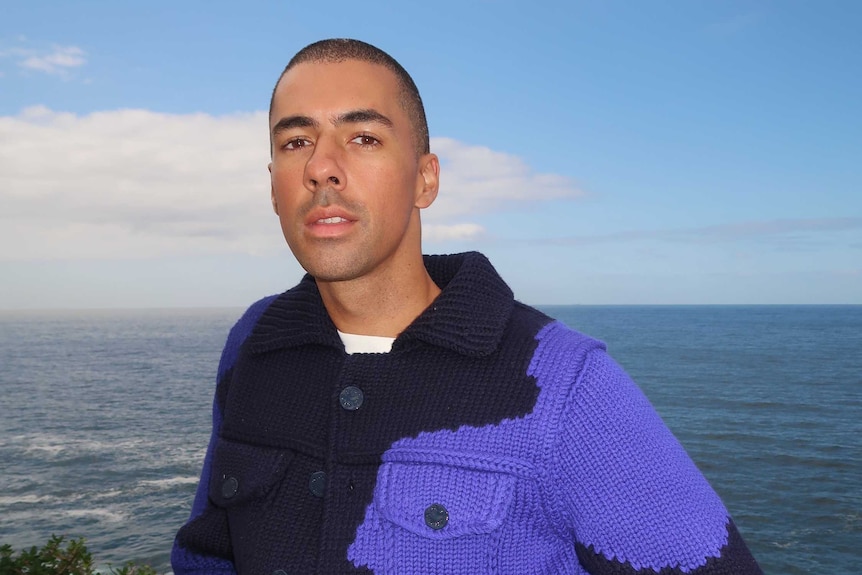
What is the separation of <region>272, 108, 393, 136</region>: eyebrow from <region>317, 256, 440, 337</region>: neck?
643 millimetres

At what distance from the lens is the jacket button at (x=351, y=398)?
286 cm

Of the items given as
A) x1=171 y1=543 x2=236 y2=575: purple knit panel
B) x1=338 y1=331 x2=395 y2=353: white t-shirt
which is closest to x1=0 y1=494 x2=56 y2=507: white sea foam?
x1=171 y1=543 x2=236 y2=575: purple knit panel

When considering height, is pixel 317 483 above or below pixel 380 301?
below

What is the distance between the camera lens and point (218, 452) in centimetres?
331

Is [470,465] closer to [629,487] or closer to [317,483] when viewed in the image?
[629,487]

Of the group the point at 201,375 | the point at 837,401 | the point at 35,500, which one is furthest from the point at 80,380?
the point at 837,401

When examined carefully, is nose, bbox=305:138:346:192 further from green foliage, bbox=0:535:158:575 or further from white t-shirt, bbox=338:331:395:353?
green foliage, bbox=0:535:158:575

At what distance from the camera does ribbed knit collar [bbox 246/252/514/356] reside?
2811 mm

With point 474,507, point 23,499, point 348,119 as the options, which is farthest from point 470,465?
point 23,499

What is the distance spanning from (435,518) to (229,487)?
1.05 metres

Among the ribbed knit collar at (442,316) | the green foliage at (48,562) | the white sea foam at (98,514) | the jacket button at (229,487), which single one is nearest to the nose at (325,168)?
the ribbed knit collar at (442,316)

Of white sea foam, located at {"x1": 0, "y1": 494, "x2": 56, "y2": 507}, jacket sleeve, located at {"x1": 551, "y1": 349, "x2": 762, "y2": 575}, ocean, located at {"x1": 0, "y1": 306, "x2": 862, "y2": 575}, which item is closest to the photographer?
jacket sleeve, located at {"x1": 551, "y1": 349, "x2": 762, "y2": 575}

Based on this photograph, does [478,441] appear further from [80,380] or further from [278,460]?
[80,380]

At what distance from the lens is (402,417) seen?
277 cm
